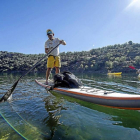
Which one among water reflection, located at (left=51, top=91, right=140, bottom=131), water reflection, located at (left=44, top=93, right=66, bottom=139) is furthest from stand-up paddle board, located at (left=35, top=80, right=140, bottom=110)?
water reflection, located at (left=44, top=93, right=66, bottom=139)

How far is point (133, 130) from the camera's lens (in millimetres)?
2750

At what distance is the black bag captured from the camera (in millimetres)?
5992

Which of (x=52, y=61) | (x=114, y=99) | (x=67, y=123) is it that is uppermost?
(x=52, y=61)

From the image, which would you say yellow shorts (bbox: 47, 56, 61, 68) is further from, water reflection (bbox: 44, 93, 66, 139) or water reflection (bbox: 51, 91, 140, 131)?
water reflection (bbox: 51, 91, 140, 131)

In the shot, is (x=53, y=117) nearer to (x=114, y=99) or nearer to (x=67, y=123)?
(x=67, y=123)

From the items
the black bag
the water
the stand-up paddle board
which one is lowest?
the water


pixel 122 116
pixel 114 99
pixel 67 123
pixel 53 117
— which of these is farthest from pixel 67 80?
pixel 122 116

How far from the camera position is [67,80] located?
621 cm

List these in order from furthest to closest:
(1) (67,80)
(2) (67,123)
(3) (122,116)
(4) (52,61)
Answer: (4) (52,61) → (1) (67,80) → (3) (122,116) → (2) (67,123)

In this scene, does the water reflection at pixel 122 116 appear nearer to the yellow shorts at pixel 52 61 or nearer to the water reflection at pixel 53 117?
the water reflection at pixel 53 117

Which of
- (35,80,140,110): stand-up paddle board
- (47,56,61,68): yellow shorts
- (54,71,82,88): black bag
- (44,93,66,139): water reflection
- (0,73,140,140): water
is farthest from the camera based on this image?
(47,56,61,68): yellow shorts

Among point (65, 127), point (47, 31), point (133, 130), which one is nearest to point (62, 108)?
point (65, 127)

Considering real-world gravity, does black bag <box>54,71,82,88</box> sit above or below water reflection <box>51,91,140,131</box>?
above

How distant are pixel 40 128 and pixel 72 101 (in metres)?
2.19
